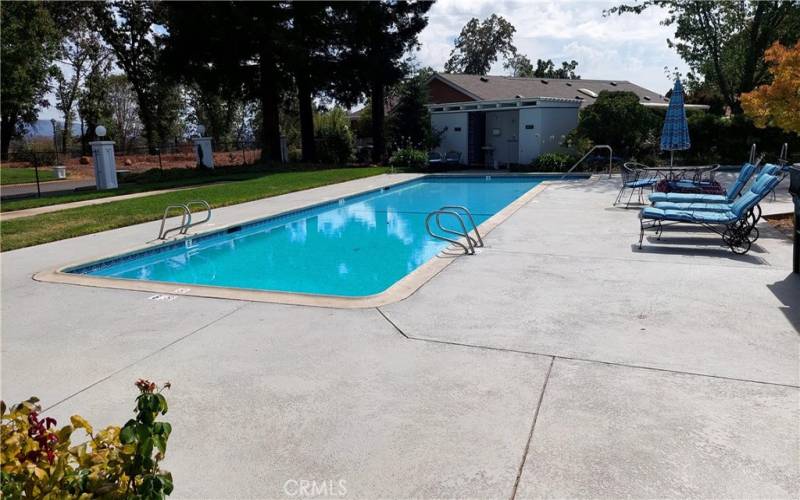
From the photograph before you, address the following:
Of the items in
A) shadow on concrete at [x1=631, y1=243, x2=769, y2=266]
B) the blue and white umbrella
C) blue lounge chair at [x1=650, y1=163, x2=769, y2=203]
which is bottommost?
shadow on concrete at [x1=631, y1=243, x2=769, y2=266]

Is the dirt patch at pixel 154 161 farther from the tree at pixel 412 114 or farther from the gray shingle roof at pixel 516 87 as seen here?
the gray shingle roof at pixel 516 87

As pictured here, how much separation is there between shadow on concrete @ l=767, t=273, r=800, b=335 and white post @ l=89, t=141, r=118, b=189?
1881cm

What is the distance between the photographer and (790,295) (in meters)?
5.65

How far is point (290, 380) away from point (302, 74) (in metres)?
24.7

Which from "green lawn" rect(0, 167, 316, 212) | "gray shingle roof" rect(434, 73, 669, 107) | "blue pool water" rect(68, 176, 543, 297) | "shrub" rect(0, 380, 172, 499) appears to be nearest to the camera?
"shrub" rect(0, 380, 172, 499)

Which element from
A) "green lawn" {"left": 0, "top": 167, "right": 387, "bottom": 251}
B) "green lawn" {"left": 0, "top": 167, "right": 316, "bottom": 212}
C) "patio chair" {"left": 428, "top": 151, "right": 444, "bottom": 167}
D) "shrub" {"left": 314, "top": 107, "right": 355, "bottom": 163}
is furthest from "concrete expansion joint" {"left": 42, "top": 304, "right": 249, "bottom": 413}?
"shrub" {"left": 314, "top": 107, "right": 355, "bottom": 163}

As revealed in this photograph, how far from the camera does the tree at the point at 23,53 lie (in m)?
30.4

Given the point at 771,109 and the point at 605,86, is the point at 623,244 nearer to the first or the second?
the point at 771,109

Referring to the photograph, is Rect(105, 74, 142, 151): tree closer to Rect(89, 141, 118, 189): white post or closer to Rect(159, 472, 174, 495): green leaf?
Rect(89, 141, 118, 189): white post

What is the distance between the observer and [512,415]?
3.45 m

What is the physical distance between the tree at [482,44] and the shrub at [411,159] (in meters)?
41.1

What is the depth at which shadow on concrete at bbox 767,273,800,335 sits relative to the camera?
16.5ft

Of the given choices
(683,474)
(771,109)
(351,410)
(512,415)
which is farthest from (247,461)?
(771,109)

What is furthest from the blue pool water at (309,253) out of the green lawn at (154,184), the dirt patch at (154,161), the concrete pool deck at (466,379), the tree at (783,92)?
the dirt patch at (154,161)
